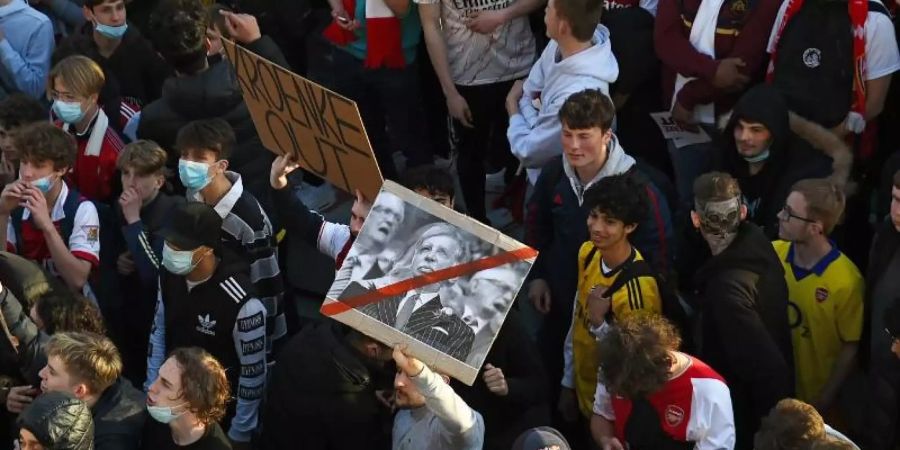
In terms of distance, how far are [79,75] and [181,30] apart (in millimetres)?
539

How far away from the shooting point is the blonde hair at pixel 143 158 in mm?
6148

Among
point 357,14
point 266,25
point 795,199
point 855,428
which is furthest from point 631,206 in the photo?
point 266,25

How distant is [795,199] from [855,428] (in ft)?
2.98

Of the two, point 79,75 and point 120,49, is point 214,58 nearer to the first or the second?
point 79,75

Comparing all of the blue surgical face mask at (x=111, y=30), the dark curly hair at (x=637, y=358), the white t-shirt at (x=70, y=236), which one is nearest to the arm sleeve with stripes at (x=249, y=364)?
the white t-shirt at (x=70, y=236)

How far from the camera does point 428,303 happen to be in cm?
435

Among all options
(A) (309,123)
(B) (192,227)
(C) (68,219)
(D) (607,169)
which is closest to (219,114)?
(C) (68,219)

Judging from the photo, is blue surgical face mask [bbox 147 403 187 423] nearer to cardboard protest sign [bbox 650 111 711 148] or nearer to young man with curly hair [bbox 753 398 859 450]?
young man with curly hair [bbox 753 398 859 450]

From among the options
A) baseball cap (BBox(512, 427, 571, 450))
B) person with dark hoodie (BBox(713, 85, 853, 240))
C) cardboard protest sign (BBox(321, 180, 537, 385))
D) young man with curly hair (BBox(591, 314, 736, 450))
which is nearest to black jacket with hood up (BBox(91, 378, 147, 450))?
cardboard protest sign (BBox(321, 180, 537, 385))

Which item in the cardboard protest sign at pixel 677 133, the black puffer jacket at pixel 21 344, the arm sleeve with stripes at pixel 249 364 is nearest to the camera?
the black puffer jacket at pixel 21 344

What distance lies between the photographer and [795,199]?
5344 millimetres

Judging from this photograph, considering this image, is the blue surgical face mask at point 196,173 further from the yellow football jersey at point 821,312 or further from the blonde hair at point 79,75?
the yellow football jersey at point 821,312

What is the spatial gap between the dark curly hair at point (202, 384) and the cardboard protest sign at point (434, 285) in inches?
23.8

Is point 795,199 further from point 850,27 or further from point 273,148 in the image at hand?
point 273,148
